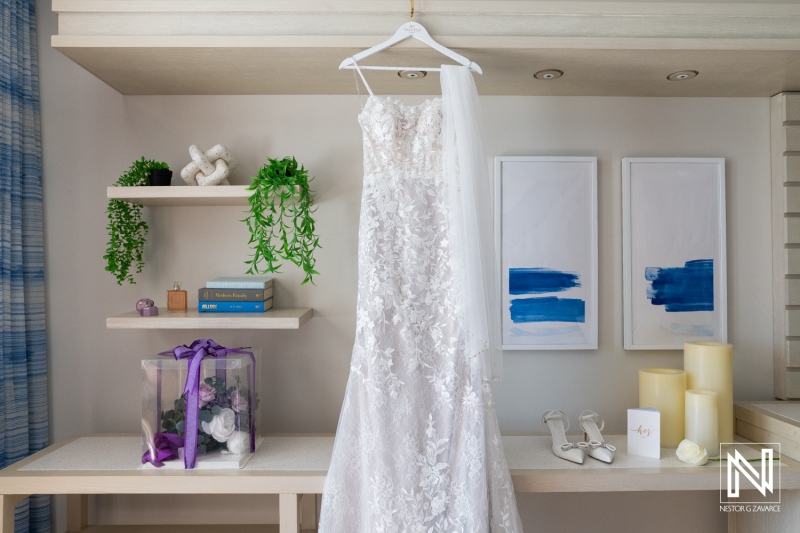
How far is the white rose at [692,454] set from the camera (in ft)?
5.73

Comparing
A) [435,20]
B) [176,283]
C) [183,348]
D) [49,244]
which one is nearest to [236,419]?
[183,348]

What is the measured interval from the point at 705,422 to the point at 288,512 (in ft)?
4.33

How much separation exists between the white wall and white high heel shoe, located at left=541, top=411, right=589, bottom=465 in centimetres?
27

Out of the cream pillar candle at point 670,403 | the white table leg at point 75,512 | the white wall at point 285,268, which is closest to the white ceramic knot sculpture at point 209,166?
the white wall at point 285,268

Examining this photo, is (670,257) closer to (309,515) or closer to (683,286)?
(683,286)

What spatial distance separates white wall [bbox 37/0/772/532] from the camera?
2.20 m

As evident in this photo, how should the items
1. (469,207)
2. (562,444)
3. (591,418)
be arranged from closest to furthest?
(469,207), (562,444), (591,418)

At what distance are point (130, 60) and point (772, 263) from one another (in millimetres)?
2443

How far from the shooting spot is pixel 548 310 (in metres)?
2.20

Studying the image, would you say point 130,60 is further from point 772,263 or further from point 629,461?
point 772,263

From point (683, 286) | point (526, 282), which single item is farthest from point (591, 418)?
point (683, 286)

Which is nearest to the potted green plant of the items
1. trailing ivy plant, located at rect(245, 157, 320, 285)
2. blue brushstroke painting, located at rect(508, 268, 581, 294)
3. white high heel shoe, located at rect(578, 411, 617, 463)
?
trailing ivy plant, located at rect(245, 157, 320, 285)

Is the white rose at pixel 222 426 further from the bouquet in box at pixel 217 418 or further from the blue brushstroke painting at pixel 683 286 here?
the blue brushstroke painting at pixel 683 286

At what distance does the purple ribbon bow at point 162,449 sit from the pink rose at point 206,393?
0.45 ft
